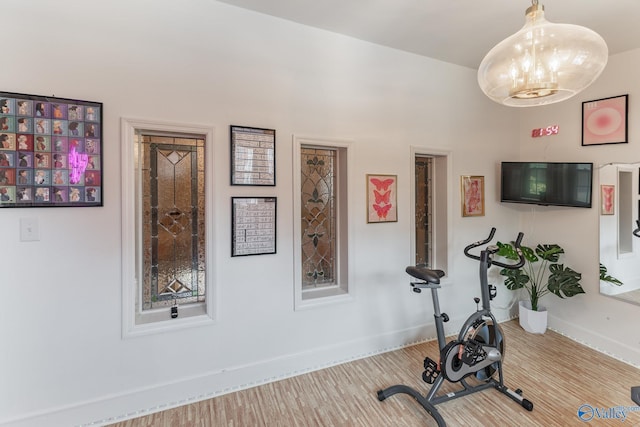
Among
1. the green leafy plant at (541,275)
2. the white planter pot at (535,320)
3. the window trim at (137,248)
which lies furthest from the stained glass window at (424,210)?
the window trim at (137,248)

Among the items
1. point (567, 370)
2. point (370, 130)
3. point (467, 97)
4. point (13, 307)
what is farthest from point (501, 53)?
point (13, 307)

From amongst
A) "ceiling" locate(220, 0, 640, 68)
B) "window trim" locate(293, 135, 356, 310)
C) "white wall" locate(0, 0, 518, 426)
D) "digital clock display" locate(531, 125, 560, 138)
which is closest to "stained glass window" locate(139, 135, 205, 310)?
"white wall" locate(0, 0, 518, 426)

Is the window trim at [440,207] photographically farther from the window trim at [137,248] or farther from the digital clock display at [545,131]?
the window trim at [137,248]

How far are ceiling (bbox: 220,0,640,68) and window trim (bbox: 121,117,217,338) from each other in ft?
3.74

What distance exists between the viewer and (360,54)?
2.81 meters

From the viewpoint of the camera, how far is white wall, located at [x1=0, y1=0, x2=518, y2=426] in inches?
74.6

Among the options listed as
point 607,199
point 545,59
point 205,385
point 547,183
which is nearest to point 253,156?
point 205,385

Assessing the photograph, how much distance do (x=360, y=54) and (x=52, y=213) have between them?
2716mm

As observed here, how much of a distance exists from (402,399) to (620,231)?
2690 mm

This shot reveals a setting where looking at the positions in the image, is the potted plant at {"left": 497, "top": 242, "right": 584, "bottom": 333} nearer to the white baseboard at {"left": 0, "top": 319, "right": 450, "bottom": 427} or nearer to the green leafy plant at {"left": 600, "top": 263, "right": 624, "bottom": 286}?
the green leafy plant at {"left": 600, "top": 263, "right": 624, "bottom": 286}

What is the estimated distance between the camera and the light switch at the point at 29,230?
6.10 ft

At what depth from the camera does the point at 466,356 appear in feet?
7.04

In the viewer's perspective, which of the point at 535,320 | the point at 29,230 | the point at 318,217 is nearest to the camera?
the point at 29,230

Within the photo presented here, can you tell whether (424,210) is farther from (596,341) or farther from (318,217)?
(596,341)
